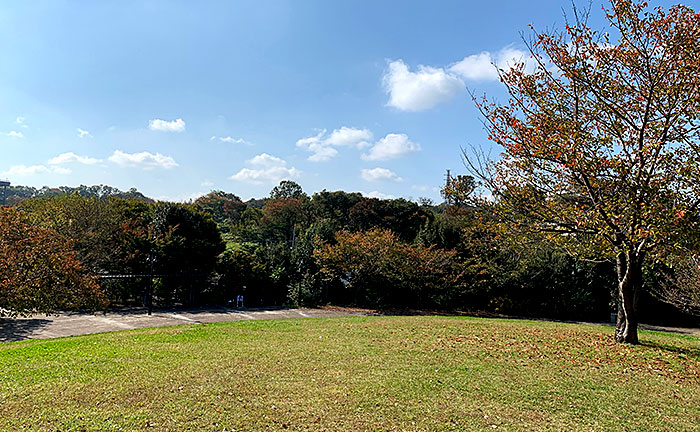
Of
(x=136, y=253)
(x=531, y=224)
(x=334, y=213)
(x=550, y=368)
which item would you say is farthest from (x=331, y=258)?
(x=334, y=213)

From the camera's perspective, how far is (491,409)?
5281mm

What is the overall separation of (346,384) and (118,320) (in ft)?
37.0

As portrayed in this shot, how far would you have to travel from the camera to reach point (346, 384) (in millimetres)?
6102

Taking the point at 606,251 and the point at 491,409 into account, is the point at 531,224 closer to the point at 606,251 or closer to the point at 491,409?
the point at 606,251

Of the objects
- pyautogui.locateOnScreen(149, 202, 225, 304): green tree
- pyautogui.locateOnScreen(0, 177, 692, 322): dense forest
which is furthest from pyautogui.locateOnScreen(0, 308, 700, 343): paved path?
pyautogui.locateOnScreen(149, 202, 225, 304): green tree

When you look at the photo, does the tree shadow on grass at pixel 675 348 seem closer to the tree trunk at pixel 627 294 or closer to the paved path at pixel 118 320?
the tree trunk at pixel 627 294

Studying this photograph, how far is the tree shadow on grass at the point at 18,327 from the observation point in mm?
10836

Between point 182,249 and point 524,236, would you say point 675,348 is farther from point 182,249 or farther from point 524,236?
point 182,249

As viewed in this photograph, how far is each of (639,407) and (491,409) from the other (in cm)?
203

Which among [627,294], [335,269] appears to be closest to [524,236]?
[627,294]

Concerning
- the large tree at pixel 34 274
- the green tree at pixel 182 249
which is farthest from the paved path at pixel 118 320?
the large tree at pixel 34 274

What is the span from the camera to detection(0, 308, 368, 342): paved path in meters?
11.6

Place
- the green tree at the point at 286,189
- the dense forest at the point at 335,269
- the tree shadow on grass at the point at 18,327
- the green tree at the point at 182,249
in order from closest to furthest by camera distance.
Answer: the tree shadow on grass at the point at 18,327 < the dense forest at the point at 335,269 < the green tree at the point at 182,249 < the green tree at the point at 286,189

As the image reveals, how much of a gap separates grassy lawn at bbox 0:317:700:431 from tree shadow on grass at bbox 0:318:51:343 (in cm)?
277
